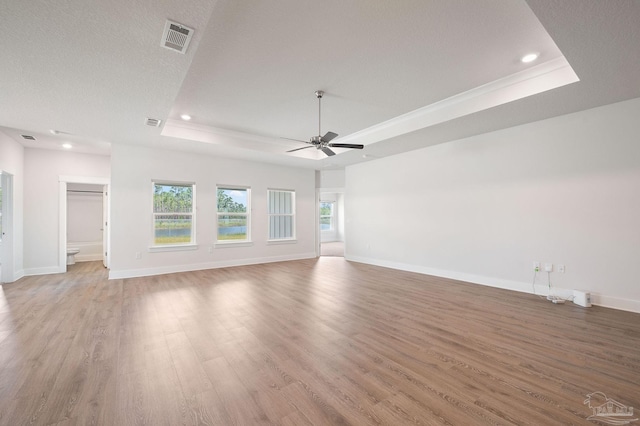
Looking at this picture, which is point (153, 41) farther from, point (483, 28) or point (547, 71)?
point (547, 71)

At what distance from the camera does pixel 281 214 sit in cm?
789

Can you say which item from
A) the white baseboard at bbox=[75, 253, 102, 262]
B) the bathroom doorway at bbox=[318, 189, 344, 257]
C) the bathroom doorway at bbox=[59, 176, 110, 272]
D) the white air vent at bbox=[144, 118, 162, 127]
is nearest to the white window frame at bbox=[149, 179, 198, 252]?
the white air vent at bbox=[144, 118, 162, 127]

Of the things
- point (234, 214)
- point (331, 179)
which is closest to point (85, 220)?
point (234, 214)

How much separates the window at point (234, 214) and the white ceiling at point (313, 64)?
2249 millimetres

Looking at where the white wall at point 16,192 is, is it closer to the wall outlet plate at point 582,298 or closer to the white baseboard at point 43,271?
the white baseboard at point 43,271

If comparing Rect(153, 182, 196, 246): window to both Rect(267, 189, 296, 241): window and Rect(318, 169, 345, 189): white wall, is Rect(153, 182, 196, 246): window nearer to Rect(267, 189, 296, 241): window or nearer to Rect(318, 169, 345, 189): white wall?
Rect(267, 189, 296, 241): window

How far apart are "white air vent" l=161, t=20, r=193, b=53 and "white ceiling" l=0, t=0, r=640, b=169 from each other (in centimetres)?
5

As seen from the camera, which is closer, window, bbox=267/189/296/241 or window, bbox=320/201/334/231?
window, bbox=267/189/296/241

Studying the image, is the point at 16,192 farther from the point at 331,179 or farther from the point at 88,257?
the point at 331,179

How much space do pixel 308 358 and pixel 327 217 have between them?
11.0 metres

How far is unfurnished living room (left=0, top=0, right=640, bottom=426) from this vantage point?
1.93 meters

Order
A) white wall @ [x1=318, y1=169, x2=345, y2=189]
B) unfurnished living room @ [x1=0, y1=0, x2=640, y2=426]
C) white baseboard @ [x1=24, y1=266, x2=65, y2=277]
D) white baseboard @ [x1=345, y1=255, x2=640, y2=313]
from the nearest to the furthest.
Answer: unfurnished living room @ [x1=0, y1=0, x2=640, y2=426], white baseboard @ [x1=345, y1=255, x2=640, y2=313], white baseboard @ [x1=24, y1=266, x2=65, y2=277], white wall @ [x1=318, y1=169, x2=345, y2=189]

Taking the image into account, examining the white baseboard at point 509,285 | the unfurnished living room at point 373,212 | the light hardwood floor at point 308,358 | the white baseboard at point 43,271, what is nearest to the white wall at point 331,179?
the unfurnished living room at point 373,212

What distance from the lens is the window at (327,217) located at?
13.2 m
